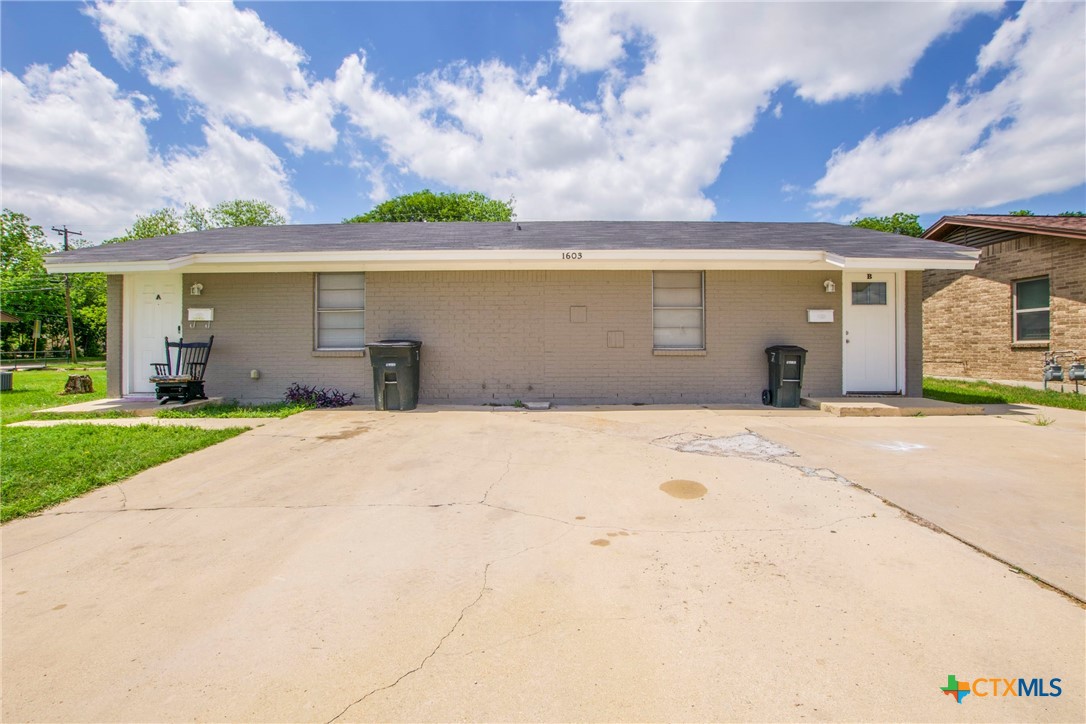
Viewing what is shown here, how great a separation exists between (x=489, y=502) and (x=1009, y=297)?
14464mm

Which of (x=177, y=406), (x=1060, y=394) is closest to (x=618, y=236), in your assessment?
(x=177, y=406)

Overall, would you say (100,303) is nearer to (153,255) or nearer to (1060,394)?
(153,255)

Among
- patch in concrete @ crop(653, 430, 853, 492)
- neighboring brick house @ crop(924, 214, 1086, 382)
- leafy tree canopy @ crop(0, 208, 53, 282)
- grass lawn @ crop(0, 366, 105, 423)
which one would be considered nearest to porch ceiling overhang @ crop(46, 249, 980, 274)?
grass lawn @ crop(0, 366, 105, 423)

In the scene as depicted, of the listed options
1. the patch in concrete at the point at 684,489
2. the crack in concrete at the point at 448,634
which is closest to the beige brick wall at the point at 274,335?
the patch in concrete at the point at 684,489

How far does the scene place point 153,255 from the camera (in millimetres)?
8492

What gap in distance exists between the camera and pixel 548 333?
29.3 feet

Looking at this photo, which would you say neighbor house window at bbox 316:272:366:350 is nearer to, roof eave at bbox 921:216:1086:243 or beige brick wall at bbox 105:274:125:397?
beige brick wall at bbox 105:274:125:397

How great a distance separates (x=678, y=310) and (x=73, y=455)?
29.0ft

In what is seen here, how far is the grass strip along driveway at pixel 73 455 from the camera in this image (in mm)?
3992

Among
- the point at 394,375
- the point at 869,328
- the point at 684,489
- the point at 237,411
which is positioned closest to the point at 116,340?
the point at 237,411

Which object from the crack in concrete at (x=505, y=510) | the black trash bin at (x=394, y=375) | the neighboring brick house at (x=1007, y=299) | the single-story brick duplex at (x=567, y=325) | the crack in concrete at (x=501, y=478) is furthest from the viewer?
the neighboring brick house at (x=1007, y=299)

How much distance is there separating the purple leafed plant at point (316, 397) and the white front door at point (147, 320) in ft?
9.16

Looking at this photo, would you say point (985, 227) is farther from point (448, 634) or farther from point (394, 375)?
point (448, 634)

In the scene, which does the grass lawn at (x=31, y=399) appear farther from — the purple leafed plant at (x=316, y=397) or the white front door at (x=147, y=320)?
the purple leafed plant at (x=316, y=397)
